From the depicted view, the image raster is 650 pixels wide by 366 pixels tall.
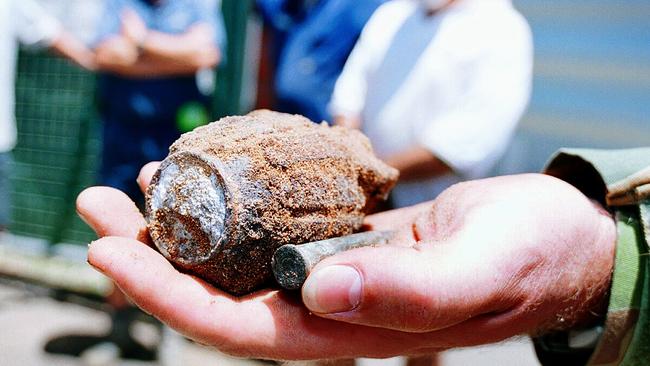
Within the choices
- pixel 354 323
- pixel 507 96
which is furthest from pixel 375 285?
pixel 507 96

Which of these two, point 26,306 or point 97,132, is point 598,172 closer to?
point 26,306

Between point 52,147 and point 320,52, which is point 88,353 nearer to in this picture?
point 320,52

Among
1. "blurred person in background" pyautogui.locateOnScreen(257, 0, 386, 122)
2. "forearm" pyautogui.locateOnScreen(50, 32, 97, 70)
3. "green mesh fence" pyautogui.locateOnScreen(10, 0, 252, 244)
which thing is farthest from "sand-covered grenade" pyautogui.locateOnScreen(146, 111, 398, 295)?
"green mesh fence" pyautogui.locateOnScreen(10, 0, 252, 244)

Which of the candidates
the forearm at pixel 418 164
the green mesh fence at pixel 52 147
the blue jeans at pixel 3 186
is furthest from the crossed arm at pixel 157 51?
the green mesh fence at pixel 52 147

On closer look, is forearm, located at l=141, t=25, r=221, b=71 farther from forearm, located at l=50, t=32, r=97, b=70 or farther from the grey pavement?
the grey pavement

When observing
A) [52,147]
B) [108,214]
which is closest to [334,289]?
[108,214]

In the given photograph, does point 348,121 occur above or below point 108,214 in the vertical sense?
below
